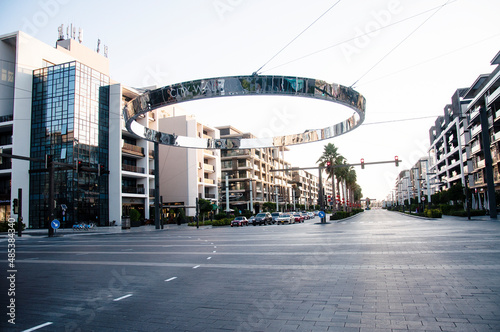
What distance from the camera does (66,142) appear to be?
4859 centimetres

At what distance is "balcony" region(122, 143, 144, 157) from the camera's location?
55.1 meters

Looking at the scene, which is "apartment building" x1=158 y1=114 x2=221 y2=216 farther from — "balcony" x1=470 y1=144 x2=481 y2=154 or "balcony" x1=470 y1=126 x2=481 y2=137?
"balcony" x1=470 y1=144 x2=481 y2=154

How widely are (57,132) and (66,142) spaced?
2.16 meters

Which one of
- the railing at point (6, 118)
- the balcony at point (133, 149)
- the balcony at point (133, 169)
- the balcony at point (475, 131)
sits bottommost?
the balcony at point (133, 169)

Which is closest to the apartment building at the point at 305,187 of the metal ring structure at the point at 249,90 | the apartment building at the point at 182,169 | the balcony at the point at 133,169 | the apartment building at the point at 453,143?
the apartment building at the point at 453,143

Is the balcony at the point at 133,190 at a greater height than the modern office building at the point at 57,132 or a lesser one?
lesser

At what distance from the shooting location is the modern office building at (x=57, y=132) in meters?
48.5

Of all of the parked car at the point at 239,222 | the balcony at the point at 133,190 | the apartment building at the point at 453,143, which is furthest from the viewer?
the apartment building at the point at 453,143

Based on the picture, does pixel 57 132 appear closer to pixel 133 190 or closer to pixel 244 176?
pixel 133 190

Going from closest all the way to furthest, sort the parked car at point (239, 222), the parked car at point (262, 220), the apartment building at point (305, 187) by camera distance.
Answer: the parked car at point (239, 222), the parked car at point (262, 220), the apartment building at point (305, 187)

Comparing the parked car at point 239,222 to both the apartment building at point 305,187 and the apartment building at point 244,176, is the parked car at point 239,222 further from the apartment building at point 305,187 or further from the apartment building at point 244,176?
the apartment building at point 305,187

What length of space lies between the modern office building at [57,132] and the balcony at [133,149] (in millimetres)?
2148

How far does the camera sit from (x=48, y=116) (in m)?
49.8

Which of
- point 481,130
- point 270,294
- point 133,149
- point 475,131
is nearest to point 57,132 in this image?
point 133,149
